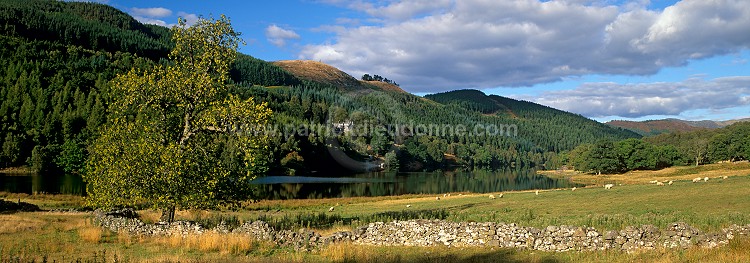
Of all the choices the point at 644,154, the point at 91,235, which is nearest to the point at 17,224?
the point at 91,235

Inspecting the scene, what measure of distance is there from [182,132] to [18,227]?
36.4 ft

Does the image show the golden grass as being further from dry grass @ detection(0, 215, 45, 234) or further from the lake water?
the lake water

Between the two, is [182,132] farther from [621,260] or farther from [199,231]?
[621,260]

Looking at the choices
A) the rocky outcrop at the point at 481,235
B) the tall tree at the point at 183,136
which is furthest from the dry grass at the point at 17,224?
the rocky outcrop at the point at 481,235

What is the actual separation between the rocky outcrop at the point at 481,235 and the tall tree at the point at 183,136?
224cm

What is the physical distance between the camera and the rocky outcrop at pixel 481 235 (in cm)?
2220

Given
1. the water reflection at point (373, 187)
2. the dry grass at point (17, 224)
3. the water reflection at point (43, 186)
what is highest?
the dry grass at point (17, 224)

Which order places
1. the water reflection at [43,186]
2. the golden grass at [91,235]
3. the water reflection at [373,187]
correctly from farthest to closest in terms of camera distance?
the water reflection at [373,187] < the water reflection at [43,186] < the golden grass at [91,235]

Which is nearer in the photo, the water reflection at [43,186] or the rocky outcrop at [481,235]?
the rocky outcrop at [481,235]

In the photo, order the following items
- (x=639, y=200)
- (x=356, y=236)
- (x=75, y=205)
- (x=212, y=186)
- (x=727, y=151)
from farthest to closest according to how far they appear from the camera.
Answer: (x=727, y=151), (x=75, y=205), (x=639, y=200), (x=212, y=186), (x=356, y=236)

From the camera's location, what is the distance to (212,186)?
29.1 m

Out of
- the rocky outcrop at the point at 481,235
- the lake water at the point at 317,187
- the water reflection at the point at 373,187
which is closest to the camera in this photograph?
the rocky outcrop at the point at 481,235

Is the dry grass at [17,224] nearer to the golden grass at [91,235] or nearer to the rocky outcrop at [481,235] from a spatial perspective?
the golden grass at [91,235]

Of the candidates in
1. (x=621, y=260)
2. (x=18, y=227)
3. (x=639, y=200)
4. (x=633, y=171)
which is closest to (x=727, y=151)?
(x=633, y=171)
